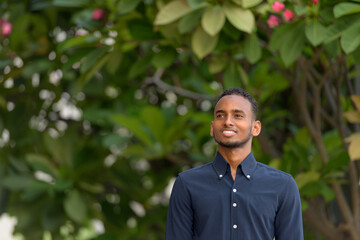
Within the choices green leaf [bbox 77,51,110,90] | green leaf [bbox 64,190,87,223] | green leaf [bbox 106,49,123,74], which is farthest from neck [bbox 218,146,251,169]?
green leaf [bbox 64,190,87,223]

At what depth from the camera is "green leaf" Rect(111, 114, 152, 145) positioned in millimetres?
2420

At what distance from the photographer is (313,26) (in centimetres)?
175

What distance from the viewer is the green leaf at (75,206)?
2.73m

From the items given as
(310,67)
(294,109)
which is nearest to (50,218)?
(294,109)

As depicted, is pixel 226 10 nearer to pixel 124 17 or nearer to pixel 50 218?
pixel 124 17

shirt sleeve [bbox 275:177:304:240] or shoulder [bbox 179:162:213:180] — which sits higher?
shoulder [bbox 179:162:213:180]

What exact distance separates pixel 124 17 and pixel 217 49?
46 centimetres

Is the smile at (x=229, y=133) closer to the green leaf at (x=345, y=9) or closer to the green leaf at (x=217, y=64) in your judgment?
the green leaf at (x=345, y=9)

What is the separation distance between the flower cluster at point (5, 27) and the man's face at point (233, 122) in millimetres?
2074

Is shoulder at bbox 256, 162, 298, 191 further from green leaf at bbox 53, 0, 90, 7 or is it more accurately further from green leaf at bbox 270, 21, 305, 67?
green leaf at bbox 53, 0, 90, 7

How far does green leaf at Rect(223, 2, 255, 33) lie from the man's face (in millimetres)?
689

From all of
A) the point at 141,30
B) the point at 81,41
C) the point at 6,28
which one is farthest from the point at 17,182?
the point at 141,30

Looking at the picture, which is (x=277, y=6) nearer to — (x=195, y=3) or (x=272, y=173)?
(x=195, y=3)

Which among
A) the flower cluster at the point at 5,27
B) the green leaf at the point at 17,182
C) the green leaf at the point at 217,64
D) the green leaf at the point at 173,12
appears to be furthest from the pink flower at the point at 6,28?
the green leaf at the point at 173,12
